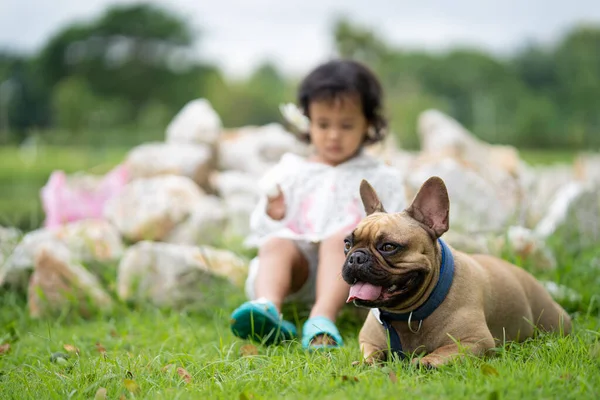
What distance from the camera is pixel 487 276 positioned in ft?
8.75

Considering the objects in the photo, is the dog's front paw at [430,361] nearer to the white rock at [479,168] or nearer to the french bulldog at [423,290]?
the french bulldog at [423,290]

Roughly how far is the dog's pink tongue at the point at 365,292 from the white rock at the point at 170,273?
1.70 meters

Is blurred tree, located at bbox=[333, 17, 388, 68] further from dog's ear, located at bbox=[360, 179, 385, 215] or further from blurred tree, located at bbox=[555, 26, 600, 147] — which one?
dog's ear, located at bbox=[360, 179, 385, 215]

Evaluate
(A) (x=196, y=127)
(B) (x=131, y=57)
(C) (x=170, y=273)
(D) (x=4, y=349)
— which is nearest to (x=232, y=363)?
(D) (x=4, y=349)

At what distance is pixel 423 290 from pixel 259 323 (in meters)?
0.82

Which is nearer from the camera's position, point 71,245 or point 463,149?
point 71,245

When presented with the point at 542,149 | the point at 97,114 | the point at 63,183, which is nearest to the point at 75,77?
the point at 97,114

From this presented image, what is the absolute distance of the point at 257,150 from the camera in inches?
275

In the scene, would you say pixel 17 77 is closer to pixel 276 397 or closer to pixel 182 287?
pixel 182 287

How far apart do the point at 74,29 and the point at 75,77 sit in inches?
152

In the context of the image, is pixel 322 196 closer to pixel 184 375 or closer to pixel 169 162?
pixel 184 375

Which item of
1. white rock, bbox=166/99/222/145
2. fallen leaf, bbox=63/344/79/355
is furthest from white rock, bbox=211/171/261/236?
fallen leaf, bbox=63/344/79/355

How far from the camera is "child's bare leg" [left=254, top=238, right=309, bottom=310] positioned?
10.6ft

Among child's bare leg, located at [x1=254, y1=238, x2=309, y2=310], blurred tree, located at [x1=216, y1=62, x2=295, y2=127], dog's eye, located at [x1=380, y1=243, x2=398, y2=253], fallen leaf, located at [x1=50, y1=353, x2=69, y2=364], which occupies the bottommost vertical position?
blurred tree, located at [x1=216, y1=62, x2=295, y2=127]
